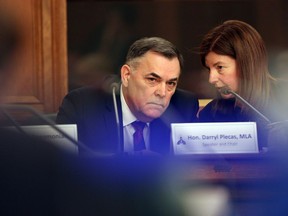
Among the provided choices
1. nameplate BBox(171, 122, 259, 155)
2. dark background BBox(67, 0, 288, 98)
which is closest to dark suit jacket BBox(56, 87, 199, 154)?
nameplate BBox(171, 122, 259, 155)

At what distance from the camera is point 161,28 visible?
177 inches

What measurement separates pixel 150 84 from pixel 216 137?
0.69 m

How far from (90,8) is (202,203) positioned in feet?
12.5

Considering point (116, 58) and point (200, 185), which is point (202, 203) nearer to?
point (200, 185)

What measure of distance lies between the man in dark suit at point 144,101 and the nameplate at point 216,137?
1.05 ft

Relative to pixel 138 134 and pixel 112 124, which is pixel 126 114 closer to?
pixel 138 134

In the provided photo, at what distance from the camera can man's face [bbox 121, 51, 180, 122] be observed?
9.01ft

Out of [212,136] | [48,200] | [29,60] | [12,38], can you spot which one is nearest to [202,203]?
[48,200]

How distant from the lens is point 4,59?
0.68 meters

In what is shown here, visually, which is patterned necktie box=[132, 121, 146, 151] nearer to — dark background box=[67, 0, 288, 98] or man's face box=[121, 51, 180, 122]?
man's face box=[121, 51, 180, 122]

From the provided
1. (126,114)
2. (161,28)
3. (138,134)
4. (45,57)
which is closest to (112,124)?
(138,134)

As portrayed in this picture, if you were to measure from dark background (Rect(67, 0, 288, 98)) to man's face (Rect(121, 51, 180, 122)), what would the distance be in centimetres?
134

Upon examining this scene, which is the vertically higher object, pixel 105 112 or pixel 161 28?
pixel 161 28

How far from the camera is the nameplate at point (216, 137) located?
212cm
